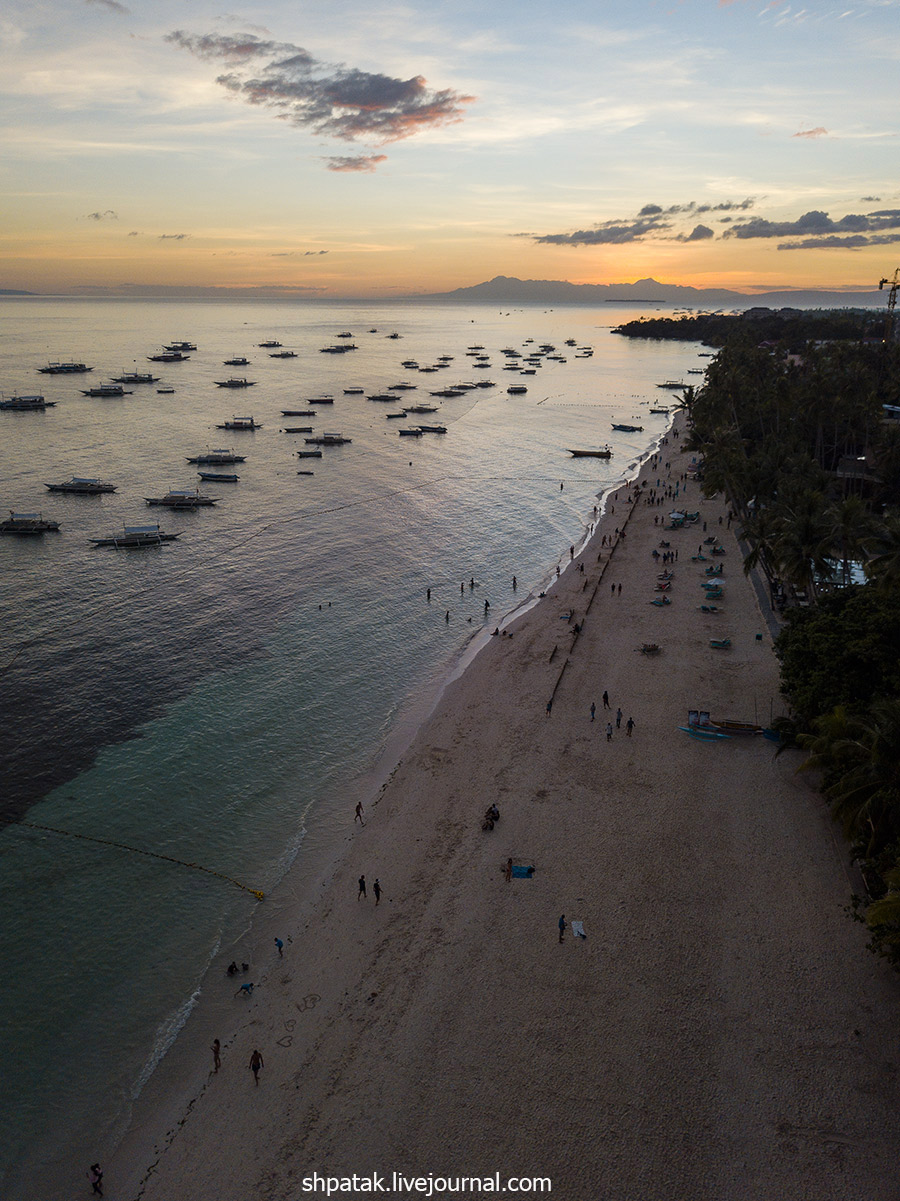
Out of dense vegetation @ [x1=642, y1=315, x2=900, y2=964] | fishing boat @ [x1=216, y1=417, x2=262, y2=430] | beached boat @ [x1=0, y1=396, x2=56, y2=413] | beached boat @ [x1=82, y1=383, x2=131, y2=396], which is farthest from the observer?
beached boat @ [x1=82, y1=383, x2=131, y2=396]

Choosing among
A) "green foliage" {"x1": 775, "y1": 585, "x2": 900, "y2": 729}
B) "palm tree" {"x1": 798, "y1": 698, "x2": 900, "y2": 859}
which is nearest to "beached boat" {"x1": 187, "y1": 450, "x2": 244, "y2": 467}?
"green foliage" {"x1": 775, "y1": 585, "x2": 900, "y2": 729}

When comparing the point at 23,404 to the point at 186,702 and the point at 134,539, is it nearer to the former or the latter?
the point at 134,539

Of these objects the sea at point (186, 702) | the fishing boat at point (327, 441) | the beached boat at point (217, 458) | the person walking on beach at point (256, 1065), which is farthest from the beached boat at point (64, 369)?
the person walking on beach at point (256, 1065)

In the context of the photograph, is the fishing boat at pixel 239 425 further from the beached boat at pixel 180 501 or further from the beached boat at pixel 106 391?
the beached boat at pixel 180 501

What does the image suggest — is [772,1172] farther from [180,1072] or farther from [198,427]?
[198,427]

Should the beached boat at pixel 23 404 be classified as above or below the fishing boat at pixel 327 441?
above

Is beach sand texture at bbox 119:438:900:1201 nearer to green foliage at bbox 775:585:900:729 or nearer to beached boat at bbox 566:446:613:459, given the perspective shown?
green foliage at bbox 775:585:900:729
